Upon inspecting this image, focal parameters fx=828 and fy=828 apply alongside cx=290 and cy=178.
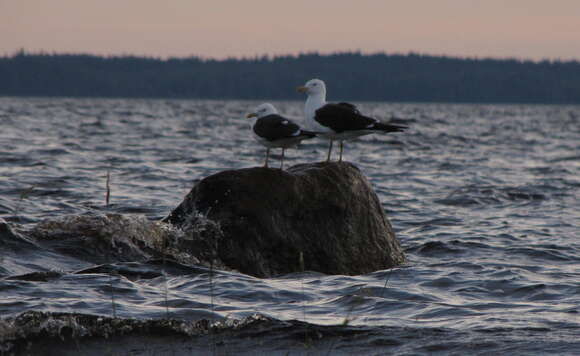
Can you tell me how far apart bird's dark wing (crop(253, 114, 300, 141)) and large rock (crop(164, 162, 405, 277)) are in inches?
19.1

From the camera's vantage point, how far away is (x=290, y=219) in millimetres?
9859

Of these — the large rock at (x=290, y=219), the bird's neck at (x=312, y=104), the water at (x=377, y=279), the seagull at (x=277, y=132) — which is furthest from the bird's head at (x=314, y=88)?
the water at (x=377, y=279)

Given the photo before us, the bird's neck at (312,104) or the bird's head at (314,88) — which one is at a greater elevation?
the bird's head at (314,88)

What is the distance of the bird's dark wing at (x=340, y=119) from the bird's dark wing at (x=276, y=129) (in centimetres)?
41

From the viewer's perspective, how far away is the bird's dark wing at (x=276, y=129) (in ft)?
33.8

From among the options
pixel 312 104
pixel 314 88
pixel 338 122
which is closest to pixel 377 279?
pixel 338 122

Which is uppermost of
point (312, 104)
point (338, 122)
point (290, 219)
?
point (312, 104)

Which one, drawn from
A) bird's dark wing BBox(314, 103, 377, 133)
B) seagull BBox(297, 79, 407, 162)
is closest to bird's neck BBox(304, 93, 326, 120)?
seagull BBox(297, 79, 407, 162)

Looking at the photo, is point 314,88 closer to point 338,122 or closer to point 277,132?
point 338,122

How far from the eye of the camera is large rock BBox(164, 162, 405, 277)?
9.62 m

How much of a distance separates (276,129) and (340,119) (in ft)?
2.82

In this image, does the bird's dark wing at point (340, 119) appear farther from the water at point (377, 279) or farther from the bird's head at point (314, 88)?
the water at point (377, 279)

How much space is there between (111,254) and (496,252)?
19.3ft

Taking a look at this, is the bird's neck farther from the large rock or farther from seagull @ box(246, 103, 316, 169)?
the large rock
